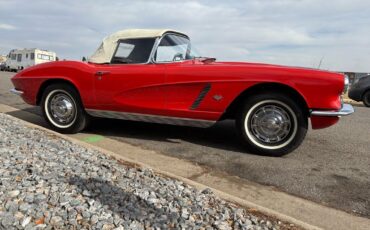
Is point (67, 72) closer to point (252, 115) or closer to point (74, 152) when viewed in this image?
point (74, 152)

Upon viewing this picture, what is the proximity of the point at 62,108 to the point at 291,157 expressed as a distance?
329cm

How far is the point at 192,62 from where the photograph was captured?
4.98 metres

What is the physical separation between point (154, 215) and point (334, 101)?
2694 mm

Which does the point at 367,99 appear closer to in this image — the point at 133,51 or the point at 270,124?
the point at 270,124

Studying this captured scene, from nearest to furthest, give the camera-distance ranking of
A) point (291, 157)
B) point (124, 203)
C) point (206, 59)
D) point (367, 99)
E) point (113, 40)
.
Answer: point (124, 203), point (291, 157), point (206, 59), point (113, 40), point (367, 99)

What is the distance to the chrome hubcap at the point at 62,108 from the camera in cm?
545

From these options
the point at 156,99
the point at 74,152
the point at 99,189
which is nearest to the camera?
the point at 99,189

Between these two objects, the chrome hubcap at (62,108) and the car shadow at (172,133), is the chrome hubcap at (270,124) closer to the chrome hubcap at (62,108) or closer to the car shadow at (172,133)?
the car shadow at (172,133)

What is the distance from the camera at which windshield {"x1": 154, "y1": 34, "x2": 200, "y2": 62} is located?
16.4 feet

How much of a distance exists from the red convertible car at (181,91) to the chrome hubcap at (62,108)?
0.01 meters

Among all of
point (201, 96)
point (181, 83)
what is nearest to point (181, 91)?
point (181, 83)

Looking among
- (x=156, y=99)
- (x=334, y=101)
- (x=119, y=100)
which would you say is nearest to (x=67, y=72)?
(x=119, y=100)

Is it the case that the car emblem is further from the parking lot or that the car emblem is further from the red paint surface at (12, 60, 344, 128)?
the parking lot

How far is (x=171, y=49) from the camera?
514 cm
